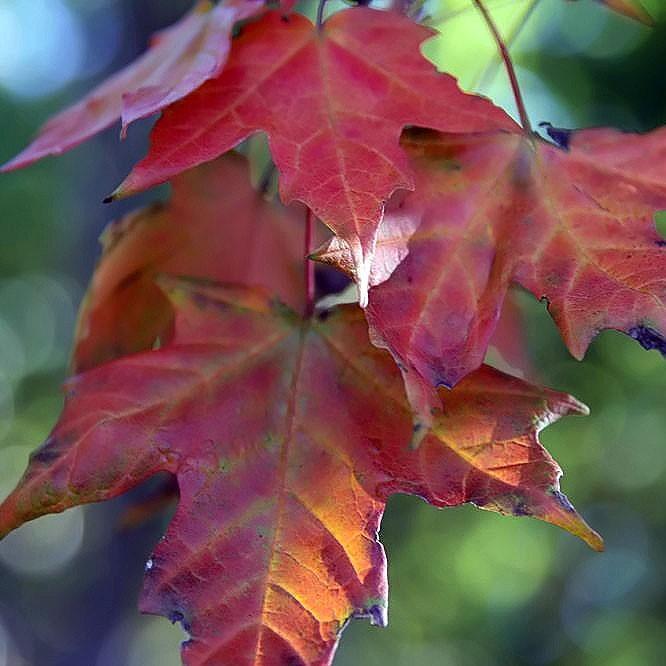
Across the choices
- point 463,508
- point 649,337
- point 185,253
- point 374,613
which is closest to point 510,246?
point 649,337

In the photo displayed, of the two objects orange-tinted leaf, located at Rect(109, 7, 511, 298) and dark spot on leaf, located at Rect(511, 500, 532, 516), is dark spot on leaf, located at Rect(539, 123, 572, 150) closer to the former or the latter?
orange-tinted leaf, located at Rect(109, 7, 511, 298)

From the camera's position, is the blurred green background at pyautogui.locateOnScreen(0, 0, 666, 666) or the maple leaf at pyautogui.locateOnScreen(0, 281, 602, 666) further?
the blurred green background at pyautogui.locateOnScreen(0, 0, 666, 666)

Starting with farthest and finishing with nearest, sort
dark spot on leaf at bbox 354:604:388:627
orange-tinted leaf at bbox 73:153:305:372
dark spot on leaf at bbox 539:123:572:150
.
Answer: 1. orange-tinted leaf at bbox 73:153:305:372
2. dark spot on leaf at bbox 539:123:572:150
3. dark spot on leaf at bbox 354:604:388:627

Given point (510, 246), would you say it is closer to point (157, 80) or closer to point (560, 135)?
point (560, 135)

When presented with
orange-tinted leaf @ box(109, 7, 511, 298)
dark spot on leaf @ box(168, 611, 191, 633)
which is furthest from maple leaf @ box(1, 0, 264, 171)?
dark spot on leaf @ box(168, 611, 191, 633)

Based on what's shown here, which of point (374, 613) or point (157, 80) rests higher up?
point (157, 80)

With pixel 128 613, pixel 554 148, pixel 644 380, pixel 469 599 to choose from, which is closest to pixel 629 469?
pixel 644 380
